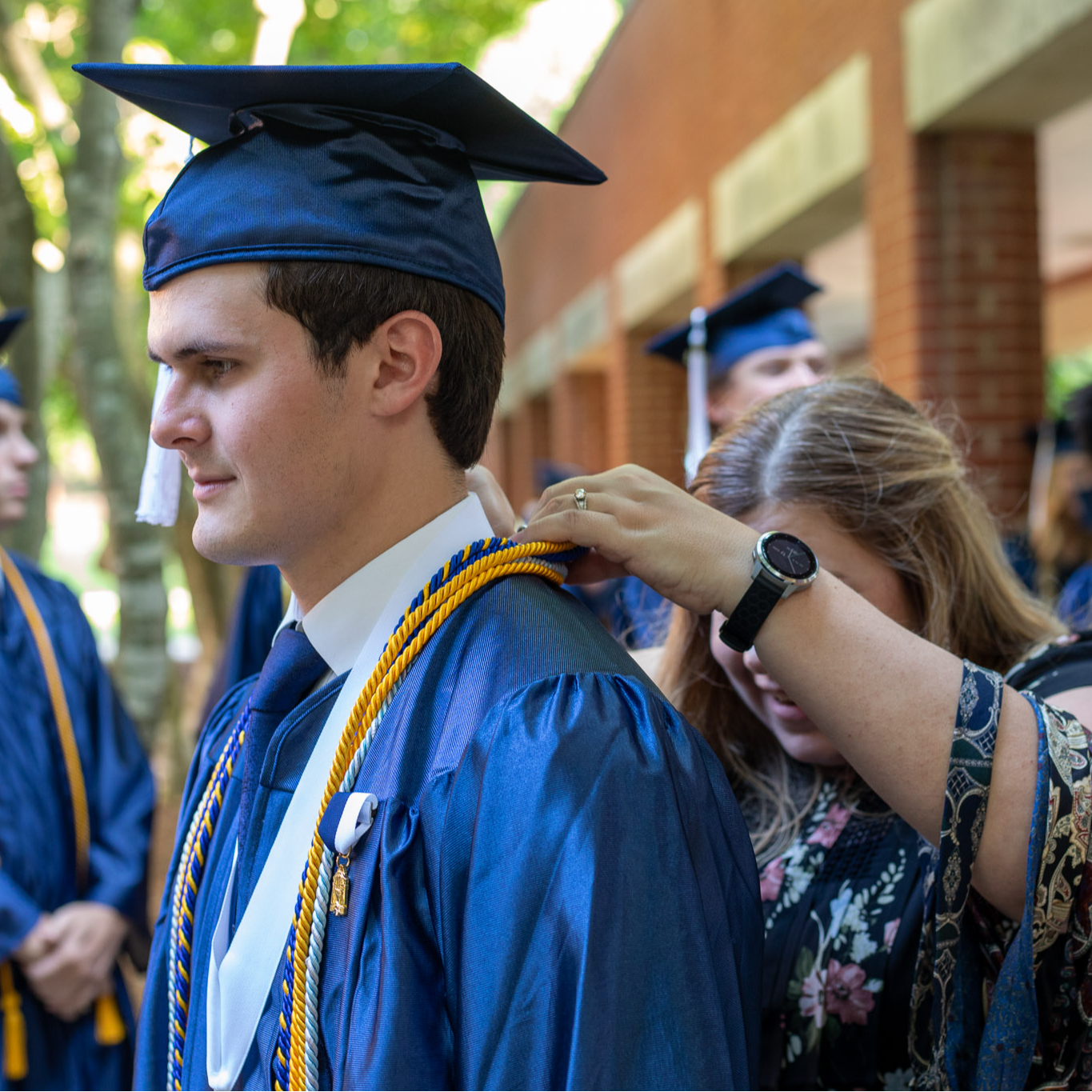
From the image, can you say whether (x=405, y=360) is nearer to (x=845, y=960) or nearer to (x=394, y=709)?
(x=394, y=709)

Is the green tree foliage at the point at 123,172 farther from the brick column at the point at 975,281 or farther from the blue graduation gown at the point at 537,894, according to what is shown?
the brick column at the point at 975,281

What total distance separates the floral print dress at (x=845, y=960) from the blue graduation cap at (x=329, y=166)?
1.00 metres

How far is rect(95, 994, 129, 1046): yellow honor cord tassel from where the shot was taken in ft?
Answer: 8.60

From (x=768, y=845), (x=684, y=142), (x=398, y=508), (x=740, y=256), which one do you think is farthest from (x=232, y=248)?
(x=684, y=142)

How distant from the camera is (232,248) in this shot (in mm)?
1203

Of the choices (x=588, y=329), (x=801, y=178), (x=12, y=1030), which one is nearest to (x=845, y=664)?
(x=12, y=1030)

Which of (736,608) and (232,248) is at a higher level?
(232,248)

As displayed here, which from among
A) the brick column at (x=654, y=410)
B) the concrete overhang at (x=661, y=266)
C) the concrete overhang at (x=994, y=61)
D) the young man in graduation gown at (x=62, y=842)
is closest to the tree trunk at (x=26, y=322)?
the young man in graduation gown at (x=62, y=842)

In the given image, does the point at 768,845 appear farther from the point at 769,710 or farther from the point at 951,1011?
the point at 951,1011

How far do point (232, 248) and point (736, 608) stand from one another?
67cm

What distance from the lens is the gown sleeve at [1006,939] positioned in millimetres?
1353

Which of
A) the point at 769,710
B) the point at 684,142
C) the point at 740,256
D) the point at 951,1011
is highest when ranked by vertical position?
the point at 684,142

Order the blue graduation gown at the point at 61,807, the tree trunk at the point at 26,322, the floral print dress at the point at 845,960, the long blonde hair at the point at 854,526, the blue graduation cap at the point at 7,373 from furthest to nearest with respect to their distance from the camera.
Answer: the tree trunk at the point at 26,322
the blue graduation cap at the point at 7,373
the blue graduation gown at the point at 61,807
the long blonde hair at the point at 854,526
the floral print dress at the point at 845,960

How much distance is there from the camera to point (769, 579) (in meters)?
1.34
